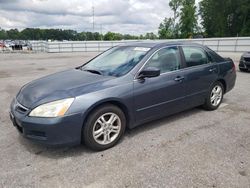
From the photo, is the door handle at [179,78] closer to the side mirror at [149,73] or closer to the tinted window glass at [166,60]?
the tinted window glass at [166,60]

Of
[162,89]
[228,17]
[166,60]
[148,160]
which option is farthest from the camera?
[228,17]

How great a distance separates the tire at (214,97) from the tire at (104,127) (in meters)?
2.23

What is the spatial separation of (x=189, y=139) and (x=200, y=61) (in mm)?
1771

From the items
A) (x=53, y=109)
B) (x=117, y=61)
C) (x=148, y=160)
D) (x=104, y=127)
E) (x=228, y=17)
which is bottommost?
(x=148, y=160)

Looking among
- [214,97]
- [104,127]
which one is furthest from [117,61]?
[214,97]

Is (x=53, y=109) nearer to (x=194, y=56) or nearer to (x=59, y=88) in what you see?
(x=59, y=88)

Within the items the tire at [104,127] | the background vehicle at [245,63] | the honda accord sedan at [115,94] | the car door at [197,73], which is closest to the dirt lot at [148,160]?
the tire at [104,127]

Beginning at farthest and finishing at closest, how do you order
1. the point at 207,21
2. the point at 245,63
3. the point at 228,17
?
Answer: the point at 207,21, the point at 228,17, the point at 245,63

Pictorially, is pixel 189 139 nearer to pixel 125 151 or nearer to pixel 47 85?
pixel 125 151

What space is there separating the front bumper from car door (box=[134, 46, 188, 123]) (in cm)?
102

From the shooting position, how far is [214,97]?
5.08m

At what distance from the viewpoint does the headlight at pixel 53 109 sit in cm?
299

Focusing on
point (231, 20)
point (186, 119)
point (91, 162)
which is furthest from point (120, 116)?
point (231, 20)

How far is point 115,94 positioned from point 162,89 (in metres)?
0.93
